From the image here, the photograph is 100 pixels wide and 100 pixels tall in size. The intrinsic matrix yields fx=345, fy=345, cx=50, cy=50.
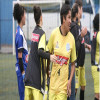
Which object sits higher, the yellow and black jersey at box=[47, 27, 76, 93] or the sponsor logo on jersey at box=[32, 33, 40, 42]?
the sponsor logo on jersey at box=[32, 33, 40, 42]

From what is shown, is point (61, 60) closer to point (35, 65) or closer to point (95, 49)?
point (35, 65)

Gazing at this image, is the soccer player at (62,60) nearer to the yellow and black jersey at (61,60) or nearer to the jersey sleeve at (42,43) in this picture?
the yellow and black jersey at (61,60)

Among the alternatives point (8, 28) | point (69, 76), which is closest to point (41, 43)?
point (69, 76)

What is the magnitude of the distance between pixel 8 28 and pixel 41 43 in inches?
541

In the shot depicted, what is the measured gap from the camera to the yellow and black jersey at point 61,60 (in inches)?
159

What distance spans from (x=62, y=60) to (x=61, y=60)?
0.01m

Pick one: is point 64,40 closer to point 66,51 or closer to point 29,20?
point 66,51

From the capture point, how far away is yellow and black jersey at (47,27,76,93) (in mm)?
4039

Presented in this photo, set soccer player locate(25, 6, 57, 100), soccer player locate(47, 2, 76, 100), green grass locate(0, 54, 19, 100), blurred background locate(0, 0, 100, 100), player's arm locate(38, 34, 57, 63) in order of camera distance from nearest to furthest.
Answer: player's arm locate(38, 34, 57, 63)
soccer player locate(47, 2, 76, 100)
soccer player locate(25, 6, 57, 100)
green grass locate(0, 54, 19, 100)
blurred background locate(0, 0, 100, 100)

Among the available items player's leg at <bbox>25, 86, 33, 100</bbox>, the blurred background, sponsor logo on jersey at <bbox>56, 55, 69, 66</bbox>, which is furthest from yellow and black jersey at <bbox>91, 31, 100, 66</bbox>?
the blurred background

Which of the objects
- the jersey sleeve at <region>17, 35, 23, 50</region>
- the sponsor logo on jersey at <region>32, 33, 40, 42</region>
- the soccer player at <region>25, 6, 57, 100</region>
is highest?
the sponsor logo on jersey at <region>32, 33, 40, 42</region>

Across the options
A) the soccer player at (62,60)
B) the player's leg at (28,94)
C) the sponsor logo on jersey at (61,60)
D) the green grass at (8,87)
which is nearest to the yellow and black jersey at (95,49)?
the soccer player at (62,60)

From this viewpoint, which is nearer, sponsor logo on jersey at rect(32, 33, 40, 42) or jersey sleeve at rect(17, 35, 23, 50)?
sponsor logo on jersey at rect(32, 33, 40, 42)

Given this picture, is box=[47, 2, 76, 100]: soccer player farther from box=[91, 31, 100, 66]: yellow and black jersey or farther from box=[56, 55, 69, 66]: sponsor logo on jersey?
box=[91, 31, 100, 66]: yellow and black jersey
